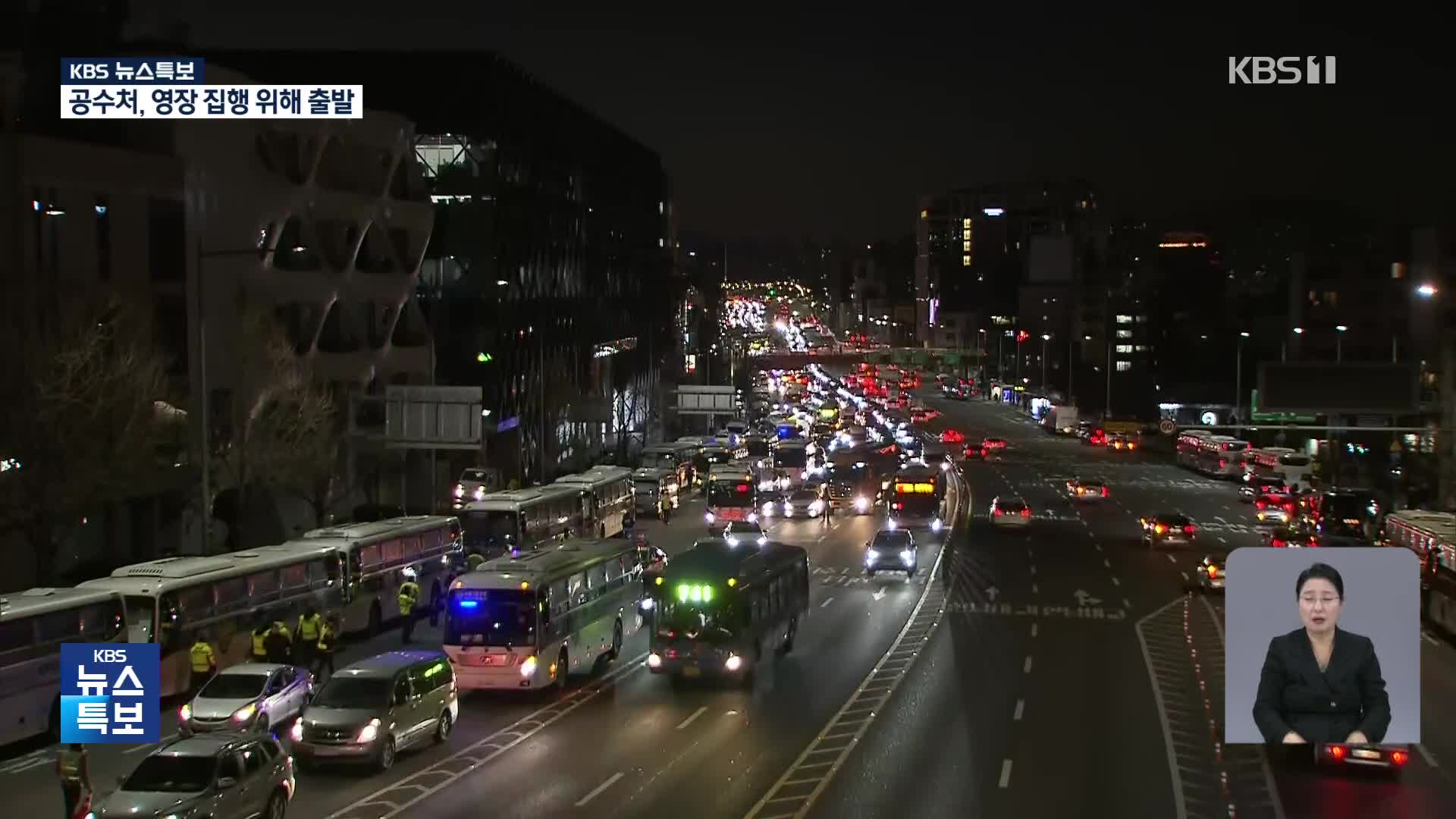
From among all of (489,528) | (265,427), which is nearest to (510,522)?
(489,528)

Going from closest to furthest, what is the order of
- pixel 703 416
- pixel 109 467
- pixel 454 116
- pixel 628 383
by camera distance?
pixel 109 467
pixel 454 116
pixel 628 383
pixel 703 416

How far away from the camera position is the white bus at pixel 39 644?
21391mm

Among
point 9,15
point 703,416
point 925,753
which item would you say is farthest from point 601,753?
point 703,416

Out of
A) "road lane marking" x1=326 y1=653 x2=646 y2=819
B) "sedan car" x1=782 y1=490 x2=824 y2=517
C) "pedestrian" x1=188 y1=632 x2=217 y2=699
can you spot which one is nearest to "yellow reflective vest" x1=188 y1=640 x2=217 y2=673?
"pedestrian" x1=188 y1=632 x2=217 y2=699

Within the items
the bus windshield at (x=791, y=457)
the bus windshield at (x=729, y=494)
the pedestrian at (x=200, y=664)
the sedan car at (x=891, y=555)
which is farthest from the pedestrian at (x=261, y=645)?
the bus windshield at (x=791, y=457)

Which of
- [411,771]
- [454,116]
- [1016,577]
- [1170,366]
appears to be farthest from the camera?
[1170,366]

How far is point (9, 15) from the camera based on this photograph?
153ft

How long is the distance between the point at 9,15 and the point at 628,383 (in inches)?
2464

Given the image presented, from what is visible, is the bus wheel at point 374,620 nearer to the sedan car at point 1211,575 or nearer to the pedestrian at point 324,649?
the pedestrian at point 324,649

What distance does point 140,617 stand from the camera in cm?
2492

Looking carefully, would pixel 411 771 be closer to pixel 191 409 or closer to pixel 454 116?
pixel 191 409

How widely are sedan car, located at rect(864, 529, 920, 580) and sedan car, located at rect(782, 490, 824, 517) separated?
64.8 ft

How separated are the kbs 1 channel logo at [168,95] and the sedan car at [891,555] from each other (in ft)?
63.8

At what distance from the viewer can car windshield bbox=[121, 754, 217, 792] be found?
16.5 meters
